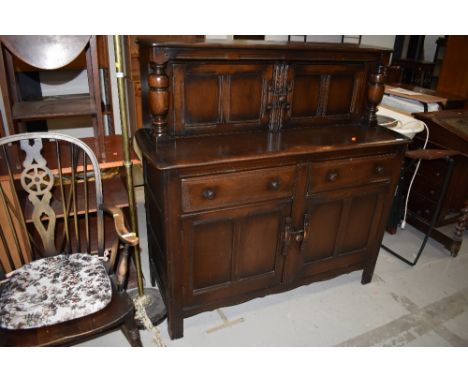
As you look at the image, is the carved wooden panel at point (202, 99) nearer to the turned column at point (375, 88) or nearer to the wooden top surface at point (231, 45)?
the wooden top surface at point (231, 45)

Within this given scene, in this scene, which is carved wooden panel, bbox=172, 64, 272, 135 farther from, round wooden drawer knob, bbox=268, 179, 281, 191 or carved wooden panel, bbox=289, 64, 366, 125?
round wooden drawer knob, bbox=268, 179, 281, 191

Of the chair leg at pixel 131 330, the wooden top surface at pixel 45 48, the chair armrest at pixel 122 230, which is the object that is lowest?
the chair leg at pixel 131 330

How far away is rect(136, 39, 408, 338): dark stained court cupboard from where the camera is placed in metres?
1.64

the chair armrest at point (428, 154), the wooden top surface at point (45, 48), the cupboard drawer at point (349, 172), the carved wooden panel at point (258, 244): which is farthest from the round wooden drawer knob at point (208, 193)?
the chair armrest at point (428, 154)

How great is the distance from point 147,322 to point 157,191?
0.63 m

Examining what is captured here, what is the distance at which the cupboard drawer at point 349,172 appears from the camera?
184 centimetres

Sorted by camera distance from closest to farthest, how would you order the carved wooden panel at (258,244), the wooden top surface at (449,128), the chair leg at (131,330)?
the chair leg at (131,330) < the carved wooden panel at (258,244) < the wooden top surface at (449,128)

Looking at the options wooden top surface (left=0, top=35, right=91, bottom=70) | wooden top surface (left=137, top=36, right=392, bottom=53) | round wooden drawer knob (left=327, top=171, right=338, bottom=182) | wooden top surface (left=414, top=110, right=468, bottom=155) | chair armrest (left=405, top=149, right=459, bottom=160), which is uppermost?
wooden top surface (left=137, top=36, right=392, bottom=53)

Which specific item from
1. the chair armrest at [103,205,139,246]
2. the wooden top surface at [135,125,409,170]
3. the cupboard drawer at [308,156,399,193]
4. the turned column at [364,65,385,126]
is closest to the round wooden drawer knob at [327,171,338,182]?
the cupboard drawer at [308,156,399,193]

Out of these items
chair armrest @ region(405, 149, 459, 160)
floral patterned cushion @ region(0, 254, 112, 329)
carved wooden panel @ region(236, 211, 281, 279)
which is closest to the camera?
floral patterned cushion @ region(0, 254, 112, 329)

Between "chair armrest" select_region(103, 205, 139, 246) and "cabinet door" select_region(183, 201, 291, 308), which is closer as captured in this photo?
"chair armrest" select_region(103, 205, 139, 246)

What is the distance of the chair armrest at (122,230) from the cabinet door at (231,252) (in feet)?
0.83

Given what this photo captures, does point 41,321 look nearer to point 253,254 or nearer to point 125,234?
point 125,234

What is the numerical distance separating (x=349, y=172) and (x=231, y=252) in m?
0.73
